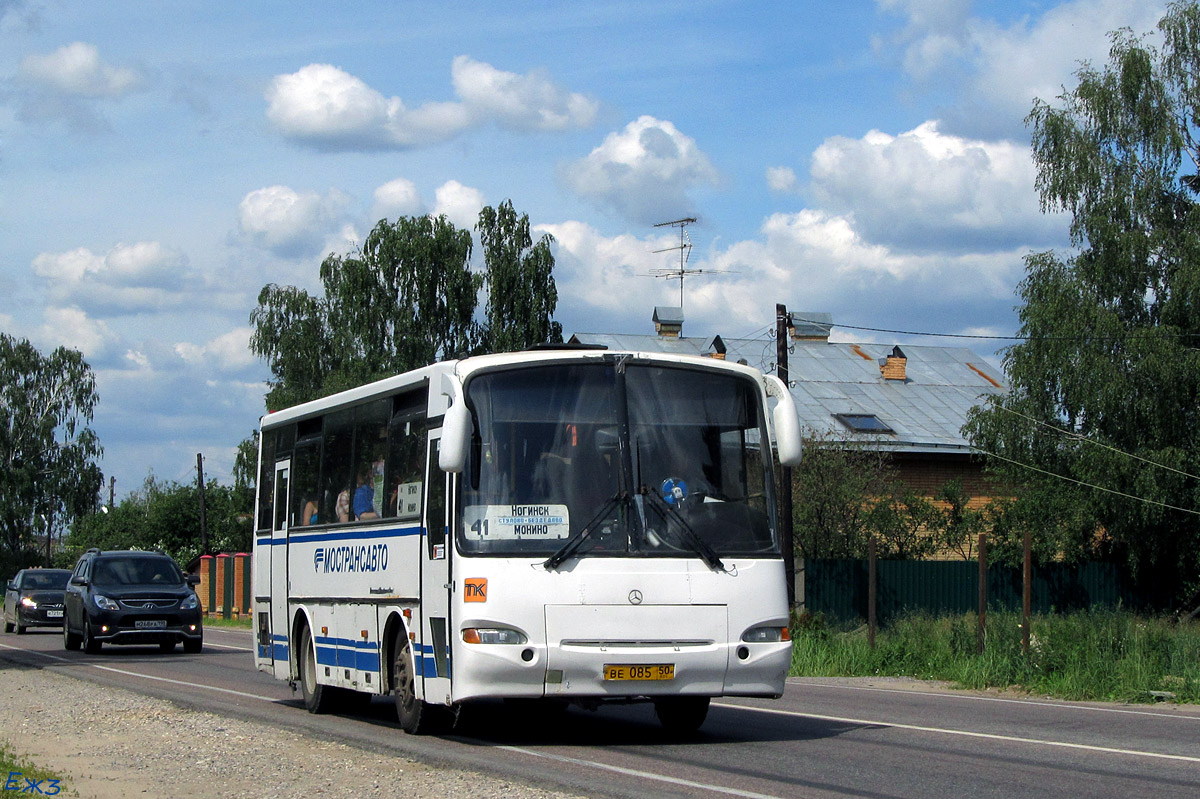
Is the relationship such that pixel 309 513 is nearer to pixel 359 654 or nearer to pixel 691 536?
pixel 359 654

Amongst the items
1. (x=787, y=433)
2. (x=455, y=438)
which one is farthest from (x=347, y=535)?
(x=787, y=433)

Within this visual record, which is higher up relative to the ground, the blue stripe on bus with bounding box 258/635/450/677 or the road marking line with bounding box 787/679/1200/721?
the blue stripe on bus with bounding box 258/635/450/677

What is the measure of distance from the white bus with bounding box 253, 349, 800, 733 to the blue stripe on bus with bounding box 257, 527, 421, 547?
1.6 inches

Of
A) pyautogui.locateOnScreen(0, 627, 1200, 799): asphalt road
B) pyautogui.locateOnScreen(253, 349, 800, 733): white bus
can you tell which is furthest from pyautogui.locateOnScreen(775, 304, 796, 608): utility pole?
pyautogui.locateOnScreen(253, 349, 800, 733): white bus

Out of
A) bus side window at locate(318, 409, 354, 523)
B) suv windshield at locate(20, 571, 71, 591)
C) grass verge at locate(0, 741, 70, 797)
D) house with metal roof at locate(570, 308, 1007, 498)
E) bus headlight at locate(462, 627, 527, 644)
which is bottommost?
grass verge at locate(0, 741, 70, 797)

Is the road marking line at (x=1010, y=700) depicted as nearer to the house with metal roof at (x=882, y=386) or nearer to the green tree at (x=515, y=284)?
the house with metal roof at (x=882, y=386)

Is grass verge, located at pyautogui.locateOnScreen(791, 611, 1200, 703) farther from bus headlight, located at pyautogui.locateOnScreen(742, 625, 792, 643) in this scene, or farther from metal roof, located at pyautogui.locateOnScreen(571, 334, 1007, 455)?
metal roof, located at pyautogui.locateOnScreen(571, 334, 1007, 455)

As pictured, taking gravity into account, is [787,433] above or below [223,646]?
above

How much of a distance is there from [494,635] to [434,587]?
828mm

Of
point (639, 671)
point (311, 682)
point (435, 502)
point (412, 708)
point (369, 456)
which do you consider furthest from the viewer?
point (311, 682)

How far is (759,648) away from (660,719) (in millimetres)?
1755

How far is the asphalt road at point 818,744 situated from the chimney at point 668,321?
39075 mm

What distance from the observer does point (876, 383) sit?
2012 inches

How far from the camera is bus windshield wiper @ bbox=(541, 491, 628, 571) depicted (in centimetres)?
1112
